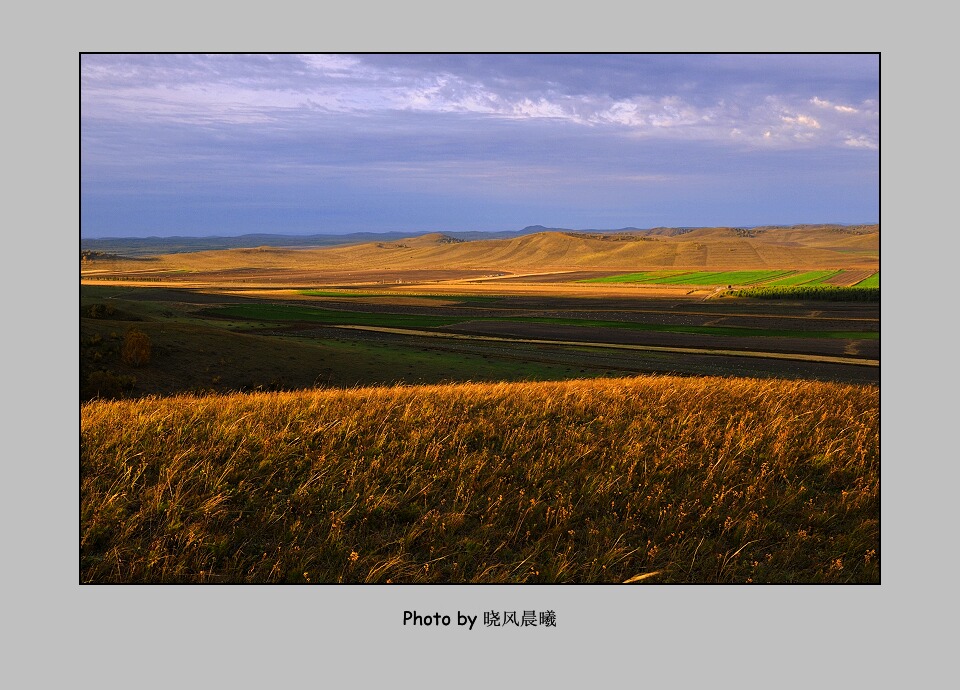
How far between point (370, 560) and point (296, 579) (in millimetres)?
603

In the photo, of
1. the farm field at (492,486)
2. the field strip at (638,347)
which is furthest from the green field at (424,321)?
the farm field at (492,486)

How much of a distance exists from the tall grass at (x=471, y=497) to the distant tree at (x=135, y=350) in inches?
572

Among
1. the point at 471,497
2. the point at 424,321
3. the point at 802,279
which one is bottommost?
the point at 471,497

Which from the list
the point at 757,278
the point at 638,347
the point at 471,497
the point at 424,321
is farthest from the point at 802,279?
the point at 471,497

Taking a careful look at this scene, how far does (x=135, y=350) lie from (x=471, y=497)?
19.2m

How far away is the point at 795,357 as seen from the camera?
38.3 m

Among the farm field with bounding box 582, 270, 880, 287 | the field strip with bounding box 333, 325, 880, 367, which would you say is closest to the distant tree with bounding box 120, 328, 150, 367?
the field strip with bounding box 333, 325, 880, 367

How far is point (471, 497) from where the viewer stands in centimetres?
641

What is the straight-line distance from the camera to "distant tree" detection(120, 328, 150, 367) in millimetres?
21688

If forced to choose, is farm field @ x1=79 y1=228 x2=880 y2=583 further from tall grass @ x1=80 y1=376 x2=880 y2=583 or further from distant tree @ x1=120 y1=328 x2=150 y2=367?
distant tree @ x1=120 y1=328 x2=150 y2=367

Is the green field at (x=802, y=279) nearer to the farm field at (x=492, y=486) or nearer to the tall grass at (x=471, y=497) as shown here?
the farm field at (x=492, y=486)

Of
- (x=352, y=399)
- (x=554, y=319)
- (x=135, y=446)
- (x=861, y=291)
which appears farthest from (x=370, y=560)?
(x=861, y=291)

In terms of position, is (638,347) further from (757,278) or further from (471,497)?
(757,278)

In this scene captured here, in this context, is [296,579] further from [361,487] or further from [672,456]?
[672,456]
